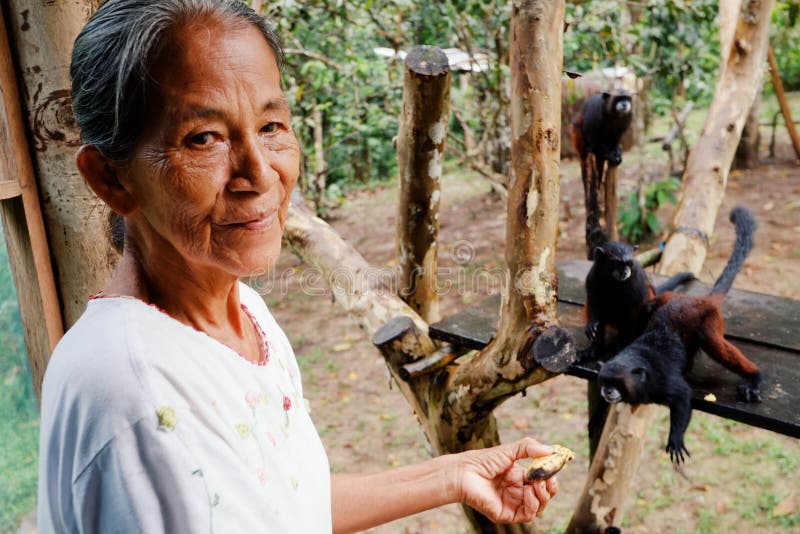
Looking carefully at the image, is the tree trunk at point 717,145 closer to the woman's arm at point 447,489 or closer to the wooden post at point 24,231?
the woman's arm at point 447,489

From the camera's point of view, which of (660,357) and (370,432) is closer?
(660,357)

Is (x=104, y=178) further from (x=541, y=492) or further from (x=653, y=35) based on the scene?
(x=653, y=35)

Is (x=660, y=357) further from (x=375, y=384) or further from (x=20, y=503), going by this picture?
(x=375, y=384)

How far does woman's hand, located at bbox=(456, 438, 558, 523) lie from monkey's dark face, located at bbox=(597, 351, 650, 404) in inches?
32.5

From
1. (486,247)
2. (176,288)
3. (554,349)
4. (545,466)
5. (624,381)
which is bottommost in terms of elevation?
(486,247)

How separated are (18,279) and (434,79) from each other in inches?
59.8

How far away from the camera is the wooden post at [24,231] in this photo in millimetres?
1450

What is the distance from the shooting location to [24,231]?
1.51 m

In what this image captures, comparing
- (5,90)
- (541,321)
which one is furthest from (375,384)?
(5,90)

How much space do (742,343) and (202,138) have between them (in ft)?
7.48

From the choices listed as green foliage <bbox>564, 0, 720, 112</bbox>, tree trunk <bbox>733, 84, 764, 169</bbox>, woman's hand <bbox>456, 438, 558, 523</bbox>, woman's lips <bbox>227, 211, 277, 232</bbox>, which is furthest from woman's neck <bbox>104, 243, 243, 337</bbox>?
tree trunk <bbox>733, 84, 764, 169</bbox>

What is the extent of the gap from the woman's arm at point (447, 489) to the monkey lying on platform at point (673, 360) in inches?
33.2

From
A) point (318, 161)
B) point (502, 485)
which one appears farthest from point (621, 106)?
point (318, 161)

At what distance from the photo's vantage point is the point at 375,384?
18.2 ft
